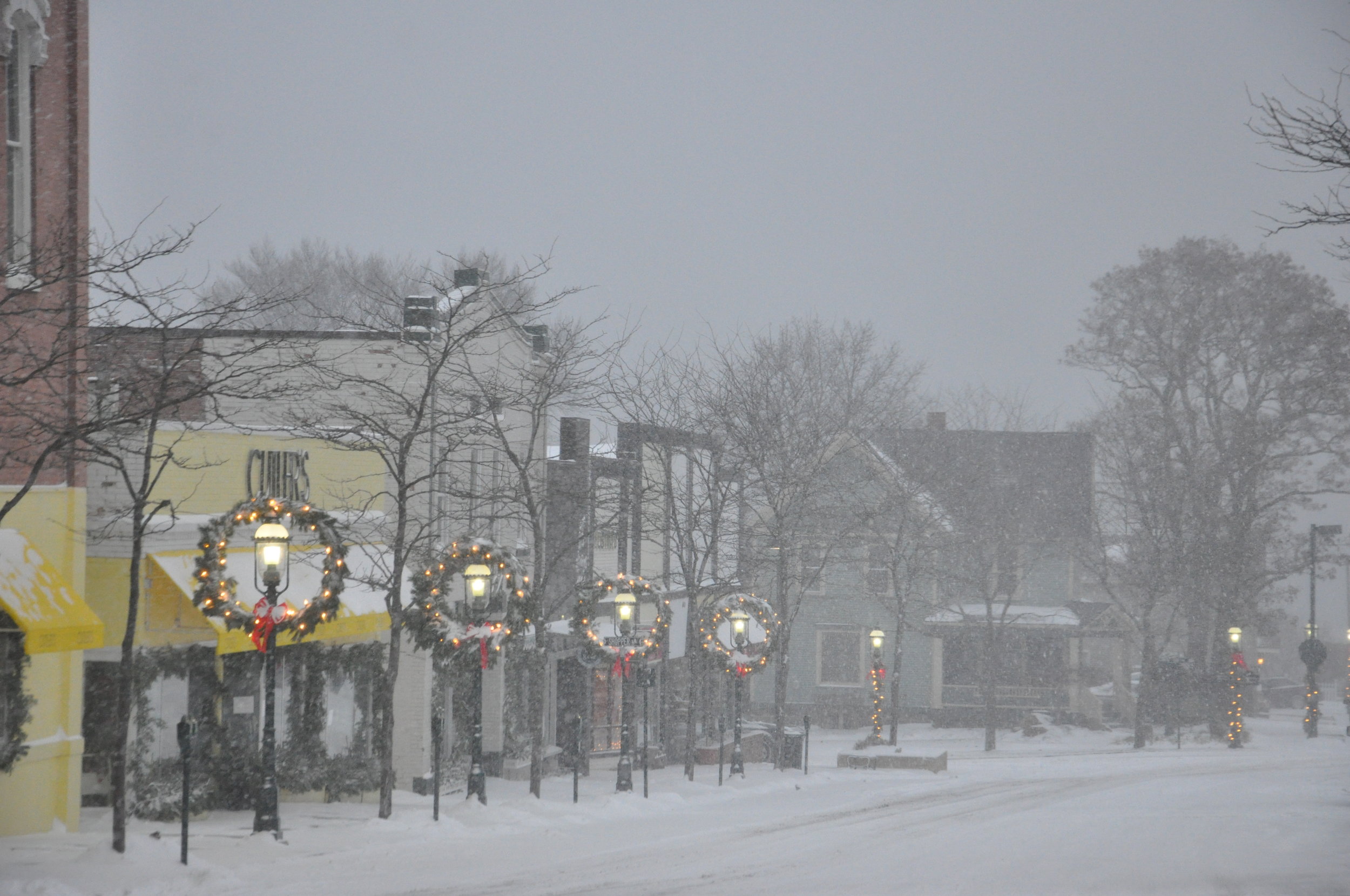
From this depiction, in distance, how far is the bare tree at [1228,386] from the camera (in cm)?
3459

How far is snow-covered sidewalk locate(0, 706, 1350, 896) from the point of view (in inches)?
431

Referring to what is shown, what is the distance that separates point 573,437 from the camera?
2756 cm

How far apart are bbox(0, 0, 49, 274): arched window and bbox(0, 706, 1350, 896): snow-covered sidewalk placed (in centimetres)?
611

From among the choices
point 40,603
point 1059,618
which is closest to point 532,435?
point 40,603

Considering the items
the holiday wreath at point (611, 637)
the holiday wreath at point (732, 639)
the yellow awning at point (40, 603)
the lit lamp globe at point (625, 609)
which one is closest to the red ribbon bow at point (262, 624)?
the yellow awning at point (40, 603)

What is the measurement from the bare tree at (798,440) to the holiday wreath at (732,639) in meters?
0.49

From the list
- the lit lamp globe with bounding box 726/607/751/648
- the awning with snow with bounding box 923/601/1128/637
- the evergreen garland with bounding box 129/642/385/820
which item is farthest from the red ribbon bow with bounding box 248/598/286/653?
the awning with snow with bounding box 923/601/1128/637

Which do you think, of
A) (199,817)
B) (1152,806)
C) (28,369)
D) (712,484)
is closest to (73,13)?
(28,369)

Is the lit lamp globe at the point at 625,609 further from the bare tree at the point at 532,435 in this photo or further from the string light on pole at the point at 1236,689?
the string light on pole at the point at 1236,689

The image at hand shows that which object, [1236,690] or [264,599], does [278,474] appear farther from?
[1236,690]

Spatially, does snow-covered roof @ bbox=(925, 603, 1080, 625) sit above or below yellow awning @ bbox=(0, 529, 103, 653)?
below

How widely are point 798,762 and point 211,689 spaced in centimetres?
1364

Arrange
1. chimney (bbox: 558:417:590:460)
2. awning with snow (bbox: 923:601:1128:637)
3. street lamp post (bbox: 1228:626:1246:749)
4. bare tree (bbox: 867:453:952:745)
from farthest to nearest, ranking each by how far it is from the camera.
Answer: awning with snow (bbox: 923:601:1128:637) < street lamp post (bbox: 1228:626:1246:749) < bare tree (bbox: 867:453:952:745) < chimney (bbox: 558:417:590:460)

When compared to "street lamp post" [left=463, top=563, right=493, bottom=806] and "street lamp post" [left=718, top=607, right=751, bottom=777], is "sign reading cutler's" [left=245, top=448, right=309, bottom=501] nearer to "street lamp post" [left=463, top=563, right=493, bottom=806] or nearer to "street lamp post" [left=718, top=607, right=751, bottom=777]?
"street lamp post" [left=463, top=563, right=493, bottom=806]
